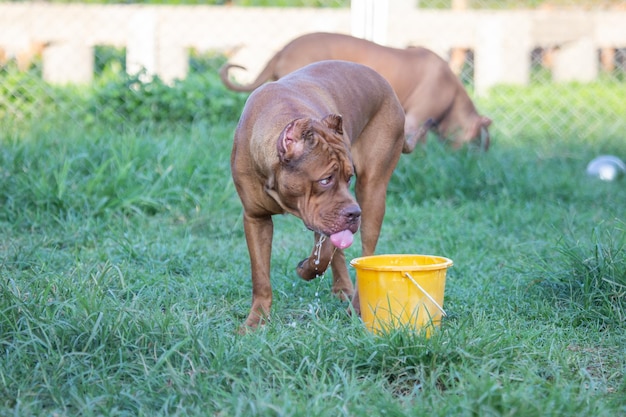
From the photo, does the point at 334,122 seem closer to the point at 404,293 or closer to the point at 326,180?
the point at 326,180

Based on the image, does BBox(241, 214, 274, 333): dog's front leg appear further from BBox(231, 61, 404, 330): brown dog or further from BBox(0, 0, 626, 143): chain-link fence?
BBox(0, 0, 626, 143): chain-link fence

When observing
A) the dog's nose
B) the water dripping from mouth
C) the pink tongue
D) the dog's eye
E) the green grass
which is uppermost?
the dog's eye

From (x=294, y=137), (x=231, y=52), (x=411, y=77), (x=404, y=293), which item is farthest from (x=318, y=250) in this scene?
(x=231, y=52)

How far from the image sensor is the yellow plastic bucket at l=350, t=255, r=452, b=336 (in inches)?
127

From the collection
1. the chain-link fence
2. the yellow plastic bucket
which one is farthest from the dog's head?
the chain-link fence

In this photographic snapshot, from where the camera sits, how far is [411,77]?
6.95 metres

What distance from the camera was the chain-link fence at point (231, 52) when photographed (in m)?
7.70

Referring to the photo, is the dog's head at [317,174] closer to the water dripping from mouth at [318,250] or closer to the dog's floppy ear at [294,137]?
the dog's floppy ear at [294,137]

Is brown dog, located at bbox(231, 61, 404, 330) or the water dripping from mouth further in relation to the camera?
the water dripping from mouth

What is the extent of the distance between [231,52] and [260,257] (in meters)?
6.34

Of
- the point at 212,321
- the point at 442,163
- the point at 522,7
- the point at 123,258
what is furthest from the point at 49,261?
the point at 522,7

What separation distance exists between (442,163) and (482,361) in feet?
12.5

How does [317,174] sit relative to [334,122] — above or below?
below

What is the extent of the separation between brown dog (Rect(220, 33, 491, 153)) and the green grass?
0.34 metres
